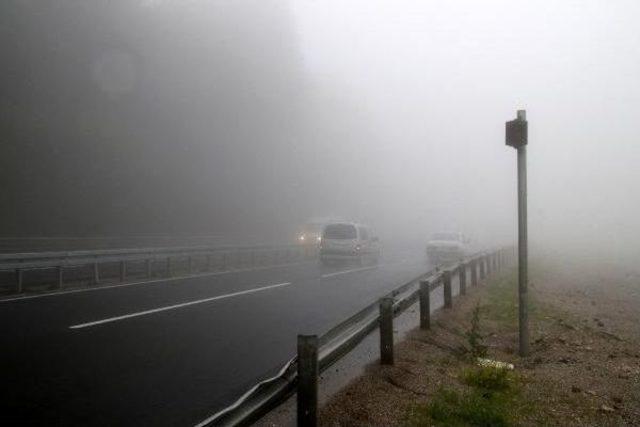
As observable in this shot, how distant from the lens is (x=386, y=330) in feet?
19.5

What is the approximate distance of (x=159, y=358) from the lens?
625 cm

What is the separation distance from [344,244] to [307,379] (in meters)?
18.1

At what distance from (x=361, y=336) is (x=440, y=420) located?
116cm

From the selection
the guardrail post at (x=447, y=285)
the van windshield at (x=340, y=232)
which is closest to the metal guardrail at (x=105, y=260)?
the van windshield at (x=340, y=232)

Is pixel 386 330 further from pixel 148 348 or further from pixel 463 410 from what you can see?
pixel 148 348

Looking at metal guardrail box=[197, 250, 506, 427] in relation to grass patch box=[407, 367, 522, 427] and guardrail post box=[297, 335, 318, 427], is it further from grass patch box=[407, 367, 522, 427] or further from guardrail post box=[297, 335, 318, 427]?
grass patch box=[407, 367, 522, 427]

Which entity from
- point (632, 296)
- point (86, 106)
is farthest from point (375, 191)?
point (632, 296)

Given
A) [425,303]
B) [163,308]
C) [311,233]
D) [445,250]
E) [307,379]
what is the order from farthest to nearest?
[311,233], [445,250], [163,308], [425,303], [307,379]

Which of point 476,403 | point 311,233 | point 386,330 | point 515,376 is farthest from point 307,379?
point 311,233

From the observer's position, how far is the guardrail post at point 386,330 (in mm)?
5879

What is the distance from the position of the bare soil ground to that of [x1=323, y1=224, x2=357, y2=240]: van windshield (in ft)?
36.2

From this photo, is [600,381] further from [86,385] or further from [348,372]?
[86,385]

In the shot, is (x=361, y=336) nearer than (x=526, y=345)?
Yes

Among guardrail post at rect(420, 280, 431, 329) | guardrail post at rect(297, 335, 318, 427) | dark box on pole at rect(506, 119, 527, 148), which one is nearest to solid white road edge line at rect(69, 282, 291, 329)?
guardrail post at rect(420, 280, 431, 329)
